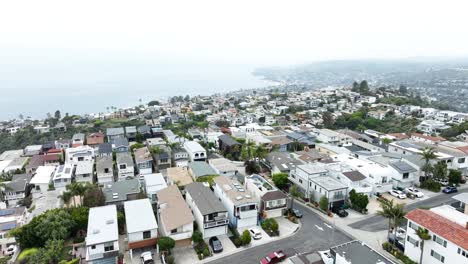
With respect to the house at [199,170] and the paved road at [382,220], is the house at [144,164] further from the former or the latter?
the paved road at [382,220]

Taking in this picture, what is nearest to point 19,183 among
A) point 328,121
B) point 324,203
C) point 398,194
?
point 324,203

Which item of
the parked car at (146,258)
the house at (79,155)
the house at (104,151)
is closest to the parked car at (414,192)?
the parked car at (146,258)

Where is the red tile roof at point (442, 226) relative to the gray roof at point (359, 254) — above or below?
above

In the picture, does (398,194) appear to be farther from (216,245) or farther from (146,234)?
(146,234)

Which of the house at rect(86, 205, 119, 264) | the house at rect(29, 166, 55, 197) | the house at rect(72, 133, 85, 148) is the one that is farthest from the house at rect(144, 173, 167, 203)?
the house at rect(72, 133, 85, 148)

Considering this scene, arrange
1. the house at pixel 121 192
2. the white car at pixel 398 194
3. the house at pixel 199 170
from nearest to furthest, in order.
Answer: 1. the house at pixel 121 192
2. the white car at pixel 398 194
3. the house at pixel 199 170

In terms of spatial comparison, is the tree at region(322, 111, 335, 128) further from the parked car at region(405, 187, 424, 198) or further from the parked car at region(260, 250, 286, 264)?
the parked car at region(260, 250, 286, 264)

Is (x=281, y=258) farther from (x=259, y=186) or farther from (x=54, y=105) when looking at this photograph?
(x=54, y=105)

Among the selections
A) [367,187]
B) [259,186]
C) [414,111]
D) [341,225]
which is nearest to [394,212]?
[341,225]
